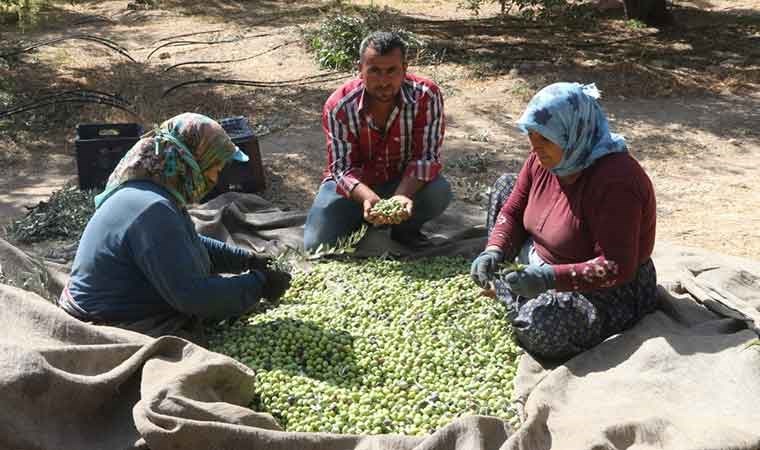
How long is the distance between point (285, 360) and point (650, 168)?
12.2 ft

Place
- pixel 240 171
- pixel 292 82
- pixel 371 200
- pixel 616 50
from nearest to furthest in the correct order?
pixel 371 200
pixel 240 171
pixel 292 82
pixel 616 50

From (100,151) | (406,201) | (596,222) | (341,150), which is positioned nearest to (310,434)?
(596,222)

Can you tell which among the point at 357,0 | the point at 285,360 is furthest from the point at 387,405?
the point at 357,0

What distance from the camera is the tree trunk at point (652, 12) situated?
10.2 meters

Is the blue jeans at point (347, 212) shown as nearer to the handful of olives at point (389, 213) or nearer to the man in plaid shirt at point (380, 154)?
the man in plaid shirt at point (380, 154)

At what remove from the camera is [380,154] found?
4547 millimetres

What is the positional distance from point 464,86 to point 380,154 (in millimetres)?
3721

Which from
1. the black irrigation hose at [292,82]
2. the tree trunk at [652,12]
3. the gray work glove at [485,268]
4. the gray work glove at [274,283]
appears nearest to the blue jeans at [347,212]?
the gray work glove at [274,283]

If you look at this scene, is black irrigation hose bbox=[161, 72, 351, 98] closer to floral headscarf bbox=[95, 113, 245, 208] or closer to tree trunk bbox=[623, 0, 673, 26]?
tree trunk bbox=[623, 0, 673, 26]

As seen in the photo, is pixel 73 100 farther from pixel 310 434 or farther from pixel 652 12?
pixel 652 12

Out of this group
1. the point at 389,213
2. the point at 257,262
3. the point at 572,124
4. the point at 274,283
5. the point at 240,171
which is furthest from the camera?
the point at 240,171

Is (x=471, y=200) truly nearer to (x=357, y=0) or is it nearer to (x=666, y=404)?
(x=666, y=404)

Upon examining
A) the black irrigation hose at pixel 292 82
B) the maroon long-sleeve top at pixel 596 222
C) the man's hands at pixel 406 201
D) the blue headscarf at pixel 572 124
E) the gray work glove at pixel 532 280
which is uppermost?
the blue headscarf at pixel 572 124

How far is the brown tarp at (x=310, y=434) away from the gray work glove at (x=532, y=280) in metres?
0.31
